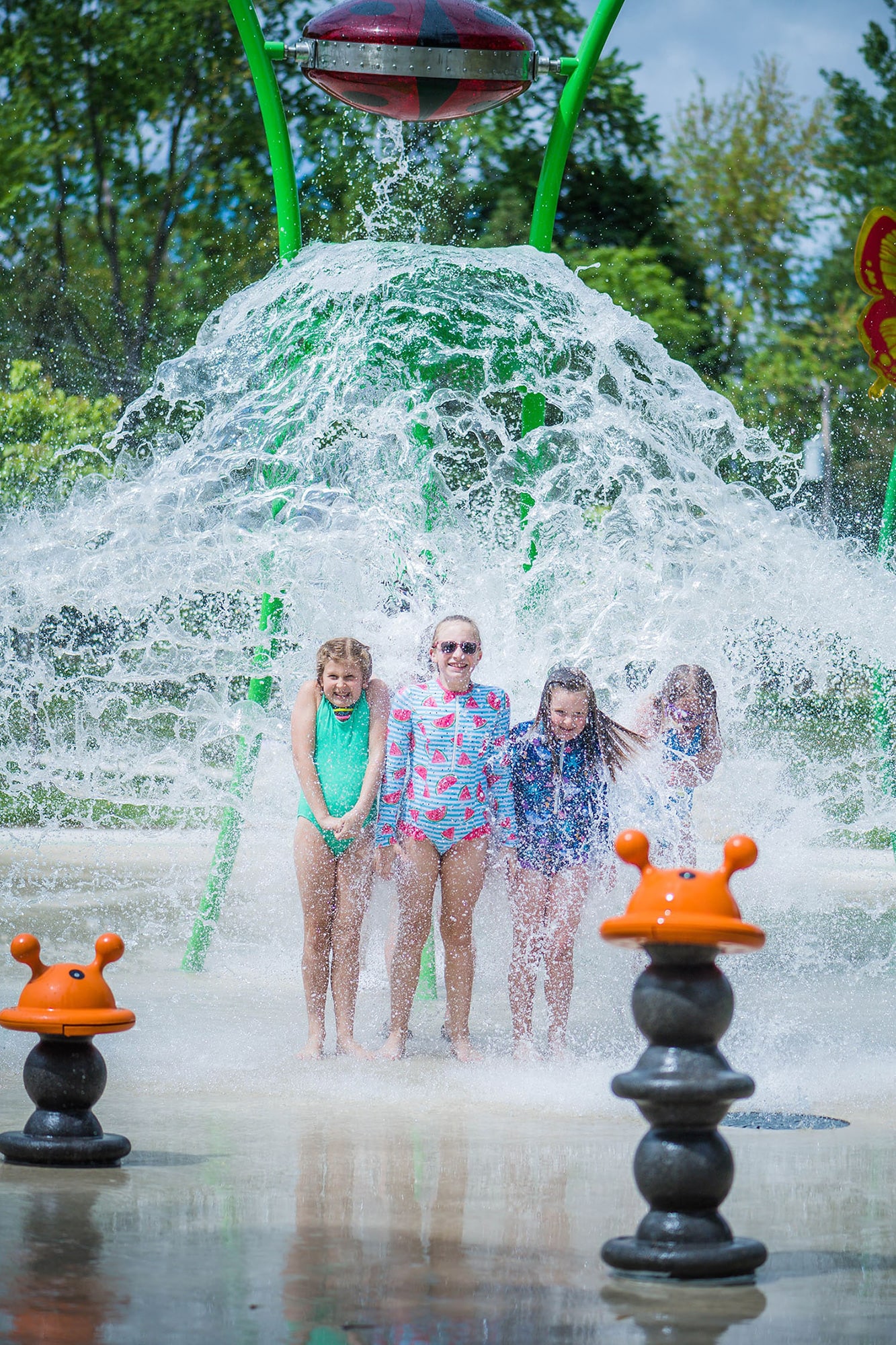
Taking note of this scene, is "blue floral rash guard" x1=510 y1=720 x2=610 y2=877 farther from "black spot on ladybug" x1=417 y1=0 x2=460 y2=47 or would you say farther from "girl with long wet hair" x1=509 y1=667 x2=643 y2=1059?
"black spot on ladybug" x1=417 y1=0 x2=460 y2=47

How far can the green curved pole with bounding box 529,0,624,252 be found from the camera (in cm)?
820

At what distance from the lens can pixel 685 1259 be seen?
11.7 ft

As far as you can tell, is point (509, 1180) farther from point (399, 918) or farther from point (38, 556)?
point (38, 556)

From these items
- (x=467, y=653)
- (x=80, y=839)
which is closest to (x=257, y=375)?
(x=467, y=653)

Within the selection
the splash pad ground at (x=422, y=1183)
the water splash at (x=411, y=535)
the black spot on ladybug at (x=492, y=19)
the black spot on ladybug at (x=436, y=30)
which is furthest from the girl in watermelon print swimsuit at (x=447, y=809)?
the black spot on ladybug at (x=492, y=19)

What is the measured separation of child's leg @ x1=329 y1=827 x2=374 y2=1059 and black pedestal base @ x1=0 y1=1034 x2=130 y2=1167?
1.70 m

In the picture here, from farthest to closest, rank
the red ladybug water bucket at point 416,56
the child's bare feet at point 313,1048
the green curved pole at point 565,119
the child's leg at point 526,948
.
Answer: the green curved pole at point 565,119, the red ladybug water bucket at point 416,56, the child's leg at point 526,948, the child's bare feet at point 313,1048

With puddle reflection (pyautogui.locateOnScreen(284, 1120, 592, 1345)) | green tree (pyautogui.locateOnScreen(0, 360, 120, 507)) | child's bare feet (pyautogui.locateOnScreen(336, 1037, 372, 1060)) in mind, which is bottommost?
puddle reflection (pyautogui.locateOnScreen(284, 1120, 592, 1345))

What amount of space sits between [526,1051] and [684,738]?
1.31m

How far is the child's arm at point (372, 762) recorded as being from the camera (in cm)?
608

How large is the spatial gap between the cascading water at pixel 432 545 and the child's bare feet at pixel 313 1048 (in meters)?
1.25

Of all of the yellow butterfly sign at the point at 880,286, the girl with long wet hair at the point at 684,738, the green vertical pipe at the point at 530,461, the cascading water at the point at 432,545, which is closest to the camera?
the girl with long wet hair at the point at 684,738

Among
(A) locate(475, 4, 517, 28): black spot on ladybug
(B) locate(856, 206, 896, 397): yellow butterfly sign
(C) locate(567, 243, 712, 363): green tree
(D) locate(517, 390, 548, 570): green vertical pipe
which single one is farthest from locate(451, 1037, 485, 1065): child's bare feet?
(C) locate(567, 243, 712, 363): green tree

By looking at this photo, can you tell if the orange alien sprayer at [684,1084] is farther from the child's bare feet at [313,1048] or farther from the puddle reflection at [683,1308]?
the child's bare feet at [313,1048]
